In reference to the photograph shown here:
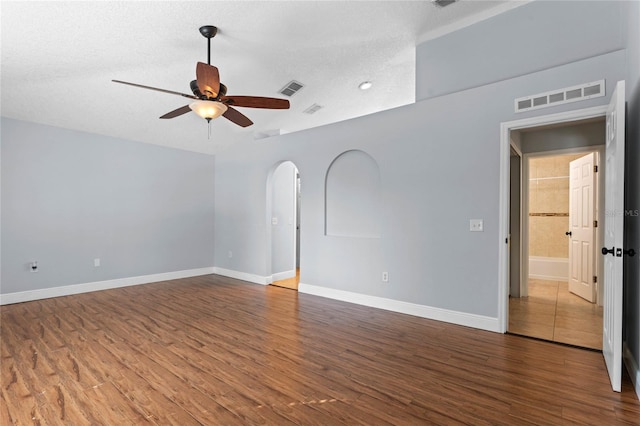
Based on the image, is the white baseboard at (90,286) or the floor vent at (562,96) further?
the white baseboard at (90,286)

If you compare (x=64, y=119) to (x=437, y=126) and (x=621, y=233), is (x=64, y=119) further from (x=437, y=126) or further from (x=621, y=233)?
(x=621, y=233)

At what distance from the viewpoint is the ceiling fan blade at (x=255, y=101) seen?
3029mm

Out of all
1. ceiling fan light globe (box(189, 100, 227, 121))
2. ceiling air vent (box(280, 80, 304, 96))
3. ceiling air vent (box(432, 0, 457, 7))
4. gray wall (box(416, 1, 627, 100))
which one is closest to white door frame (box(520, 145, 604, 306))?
gray wall (box(416, 1, 627, 100))

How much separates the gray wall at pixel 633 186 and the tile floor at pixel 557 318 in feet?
1.72

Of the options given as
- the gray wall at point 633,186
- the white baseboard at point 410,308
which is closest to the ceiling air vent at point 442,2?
the gray wall at point 633,186

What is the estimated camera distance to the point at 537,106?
315cm

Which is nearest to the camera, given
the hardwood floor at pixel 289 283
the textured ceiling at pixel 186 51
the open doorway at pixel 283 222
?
the textured ceiling at pixel 186 51

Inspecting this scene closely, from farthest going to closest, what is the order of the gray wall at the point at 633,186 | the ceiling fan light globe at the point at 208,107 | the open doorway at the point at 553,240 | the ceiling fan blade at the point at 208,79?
the open doorway at the point at 553,240 → the ceiling fan light globe at the point at 208,107 → the ceiling fan blade at the point at 208,79 → the gray wall at the point at 633,186

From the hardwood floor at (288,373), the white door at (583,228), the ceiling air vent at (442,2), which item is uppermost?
the ceiling air vent at (442,2)

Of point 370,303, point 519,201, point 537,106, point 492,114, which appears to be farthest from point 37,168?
point 519,201

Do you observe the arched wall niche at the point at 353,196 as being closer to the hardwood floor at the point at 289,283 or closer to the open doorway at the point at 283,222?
the hardwood floor at the point at 289,283

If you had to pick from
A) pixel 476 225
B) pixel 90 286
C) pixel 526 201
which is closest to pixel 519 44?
pixel 476 225

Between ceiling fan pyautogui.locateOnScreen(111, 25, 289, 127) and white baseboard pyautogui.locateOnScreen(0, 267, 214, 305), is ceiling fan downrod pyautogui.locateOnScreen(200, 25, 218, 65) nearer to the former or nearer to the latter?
ceiling fan pyautogui.locateOnScreen(111, 25, 289, 127)

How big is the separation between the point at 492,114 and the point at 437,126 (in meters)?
0.58
